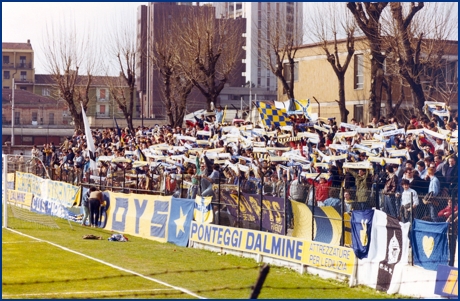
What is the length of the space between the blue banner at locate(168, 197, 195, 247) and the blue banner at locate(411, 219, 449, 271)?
34.2 ft

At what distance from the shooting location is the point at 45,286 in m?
18.8

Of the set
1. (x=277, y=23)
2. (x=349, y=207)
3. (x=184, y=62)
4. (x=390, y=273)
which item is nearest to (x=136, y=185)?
(x=349, y=207)

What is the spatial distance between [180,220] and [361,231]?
922 centimetres

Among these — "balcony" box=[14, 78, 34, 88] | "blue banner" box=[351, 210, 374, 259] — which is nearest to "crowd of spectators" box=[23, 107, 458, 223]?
"blue banner" box=[351, 210, 374, 259]

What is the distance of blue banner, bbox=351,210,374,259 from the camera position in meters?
18.8

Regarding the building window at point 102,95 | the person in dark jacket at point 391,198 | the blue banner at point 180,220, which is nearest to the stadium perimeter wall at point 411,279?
the person in dark jacket at point 391,198

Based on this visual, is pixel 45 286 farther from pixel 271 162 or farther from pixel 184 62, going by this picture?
pixel 184 62

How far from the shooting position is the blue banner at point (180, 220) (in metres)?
26.6

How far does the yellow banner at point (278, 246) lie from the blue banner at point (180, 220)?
1.38 feet

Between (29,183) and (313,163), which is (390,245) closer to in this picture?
(313,163)

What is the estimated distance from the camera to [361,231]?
749 inches

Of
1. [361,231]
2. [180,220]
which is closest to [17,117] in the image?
[180,220]

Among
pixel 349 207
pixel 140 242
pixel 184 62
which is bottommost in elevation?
pixel 140 242

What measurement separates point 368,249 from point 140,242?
423 inches
